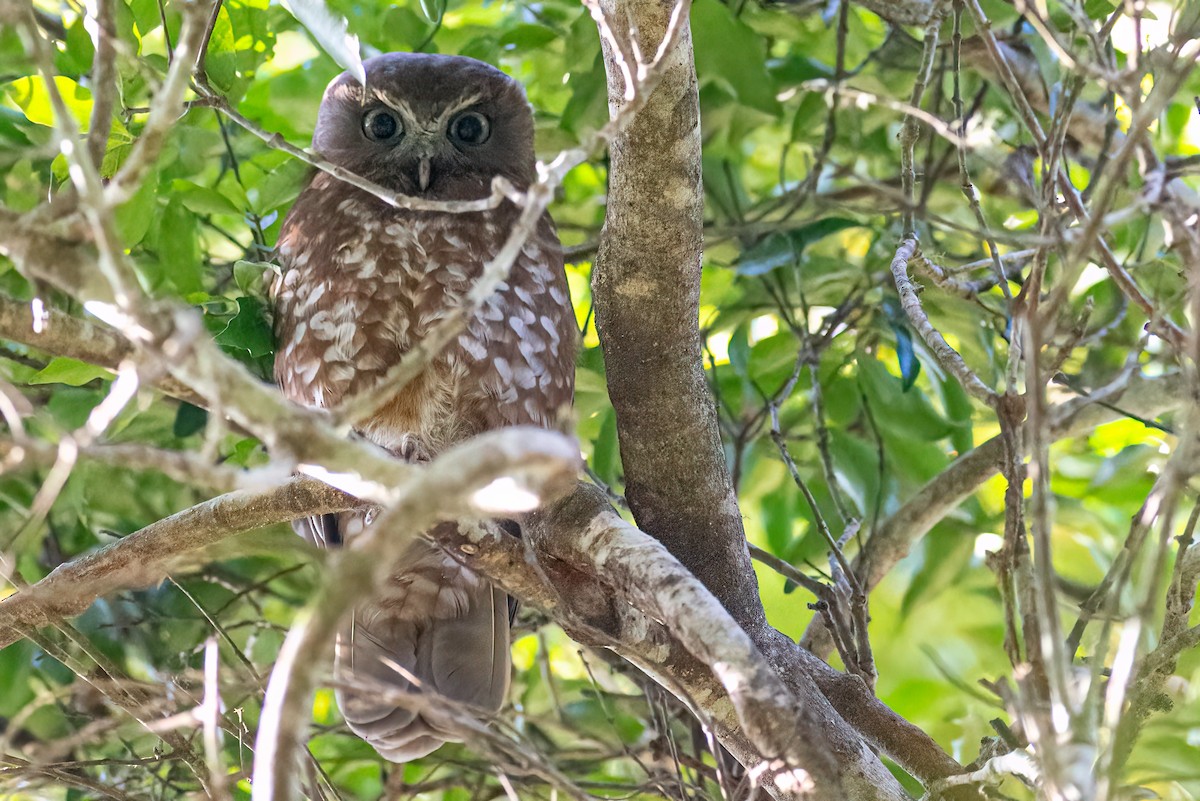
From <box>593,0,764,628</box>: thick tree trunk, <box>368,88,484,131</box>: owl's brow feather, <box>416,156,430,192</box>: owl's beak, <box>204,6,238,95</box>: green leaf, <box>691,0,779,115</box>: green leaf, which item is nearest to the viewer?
<box>593,0,764,628</box>: thick tree trunk

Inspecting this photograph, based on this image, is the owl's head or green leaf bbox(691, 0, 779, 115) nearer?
green leaf bbox(691, 0, 779, 115)

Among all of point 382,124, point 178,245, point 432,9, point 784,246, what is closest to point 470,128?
point 382,124

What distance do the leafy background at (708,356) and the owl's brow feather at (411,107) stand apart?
226 mm

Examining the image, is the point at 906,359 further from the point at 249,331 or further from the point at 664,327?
the point at 249,331

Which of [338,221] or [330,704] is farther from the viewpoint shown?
[330,704]

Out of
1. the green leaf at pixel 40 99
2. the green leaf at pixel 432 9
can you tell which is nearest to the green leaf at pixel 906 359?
the green leaf at pixel 432 9

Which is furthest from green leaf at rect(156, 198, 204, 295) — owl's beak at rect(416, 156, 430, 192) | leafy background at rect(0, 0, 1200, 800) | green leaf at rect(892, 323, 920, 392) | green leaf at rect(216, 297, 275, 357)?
green leaf at rect(892, 323, 920, 392)

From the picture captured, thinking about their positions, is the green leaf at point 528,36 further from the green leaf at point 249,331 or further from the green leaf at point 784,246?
the green leaf at point 249,331

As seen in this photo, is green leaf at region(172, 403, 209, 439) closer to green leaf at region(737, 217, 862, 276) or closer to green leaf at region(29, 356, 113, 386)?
green leaf at region(29, 356, 113, 386)

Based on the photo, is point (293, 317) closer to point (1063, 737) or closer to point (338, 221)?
point (338, 221)

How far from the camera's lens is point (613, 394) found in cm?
346

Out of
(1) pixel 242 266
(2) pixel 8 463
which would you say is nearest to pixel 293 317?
(1) pixel 242 266

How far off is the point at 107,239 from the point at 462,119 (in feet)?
10.2

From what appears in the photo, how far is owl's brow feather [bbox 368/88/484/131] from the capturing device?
4.40m
